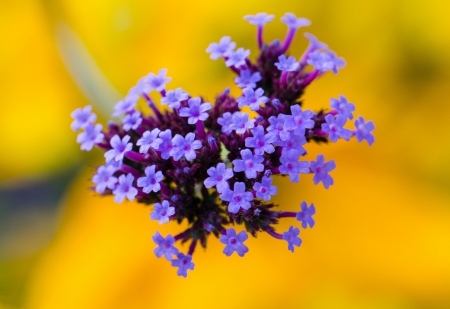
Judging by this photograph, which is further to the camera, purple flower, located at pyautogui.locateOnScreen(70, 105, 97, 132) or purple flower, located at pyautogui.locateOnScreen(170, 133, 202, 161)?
purple flower, located at pyautogui.locateOnScreen(70, 105, 97, 132)

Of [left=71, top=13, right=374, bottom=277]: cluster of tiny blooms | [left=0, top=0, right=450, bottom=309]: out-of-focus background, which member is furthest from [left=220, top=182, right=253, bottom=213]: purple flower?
[left=0, top=0, right=450, bottom=309]: out-of-focus background

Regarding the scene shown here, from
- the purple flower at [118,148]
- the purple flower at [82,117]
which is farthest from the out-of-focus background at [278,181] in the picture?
the purple flower at [118,148]

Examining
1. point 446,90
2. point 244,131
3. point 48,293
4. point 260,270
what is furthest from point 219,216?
point 446,90

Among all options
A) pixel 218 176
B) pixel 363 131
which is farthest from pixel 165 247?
pixel 363 131

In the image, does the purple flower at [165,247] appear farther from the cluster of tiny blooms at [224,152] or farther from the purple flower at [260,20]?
the purple flower at [260,20]

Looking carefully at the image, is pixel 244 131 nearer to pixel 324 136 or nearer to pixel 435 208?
pixel 324 136

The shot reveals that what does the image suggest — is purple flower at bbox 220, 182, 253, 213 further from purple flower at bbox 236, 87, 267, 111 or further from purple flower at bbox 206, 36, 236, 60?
purple flower at bbox 206, 36, 236, 60

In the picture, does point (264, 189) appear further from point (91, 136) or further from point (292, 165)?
point (91, 136)
